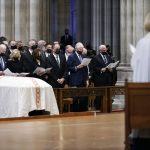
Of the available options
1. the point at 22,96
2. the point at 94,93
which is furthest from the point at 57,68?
the point at 22,96

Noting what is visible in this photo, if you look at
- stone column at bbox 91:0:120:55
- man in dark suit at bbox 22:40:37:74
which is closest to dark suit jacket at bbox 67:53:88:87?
man in dark suit at bbox 22:40:37:74

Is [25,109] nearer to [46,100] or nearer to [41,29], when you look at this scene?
[46,100]

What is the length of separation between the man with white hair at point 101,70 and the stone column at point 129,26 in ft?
6.45

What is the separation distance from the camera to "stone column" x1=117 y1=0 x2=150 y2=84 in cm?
1950

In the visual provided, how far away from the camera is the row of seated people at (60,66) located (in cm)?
1605

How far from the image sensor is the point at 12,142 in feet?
35.0

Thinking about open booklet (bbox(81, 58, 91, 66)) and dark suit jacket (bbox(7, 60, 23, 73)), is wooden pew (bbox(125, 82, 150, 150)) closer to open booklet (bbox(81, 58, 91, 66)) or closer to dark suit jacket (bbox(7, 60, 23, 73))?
open booklet (bbox(81, 58, 91, 66))

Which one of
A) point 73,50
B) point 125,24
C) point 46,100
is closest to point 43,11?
point 125,24

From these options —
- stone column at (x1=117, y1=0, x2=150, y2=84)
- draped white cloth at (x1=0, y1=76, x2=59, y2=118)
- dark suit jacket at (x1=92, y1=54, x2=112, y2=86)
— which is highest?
stone column at (x1=117, y1=0, x2=150, y2=84)

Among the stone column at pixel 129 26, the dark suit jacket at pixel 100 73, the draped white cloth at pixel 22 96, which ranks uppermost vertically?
the stone column at pixel 129 26

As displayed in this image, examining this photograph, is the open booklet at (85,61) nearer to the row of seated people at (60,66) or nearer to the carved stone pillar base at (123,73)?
the row of seated people at (60,66)

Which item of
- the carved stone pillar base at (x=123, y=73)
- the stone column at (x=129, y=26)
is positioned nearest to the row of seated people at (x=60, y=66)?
the carved stone pillar base at (x=123, y=73)

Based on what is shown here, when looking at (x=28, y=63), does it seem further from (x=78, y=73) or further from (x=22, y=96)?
(x=22, y=96)

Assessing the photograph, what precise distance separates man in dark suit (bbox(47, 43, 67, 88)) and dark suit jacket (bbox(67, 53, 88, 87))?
169 mm
